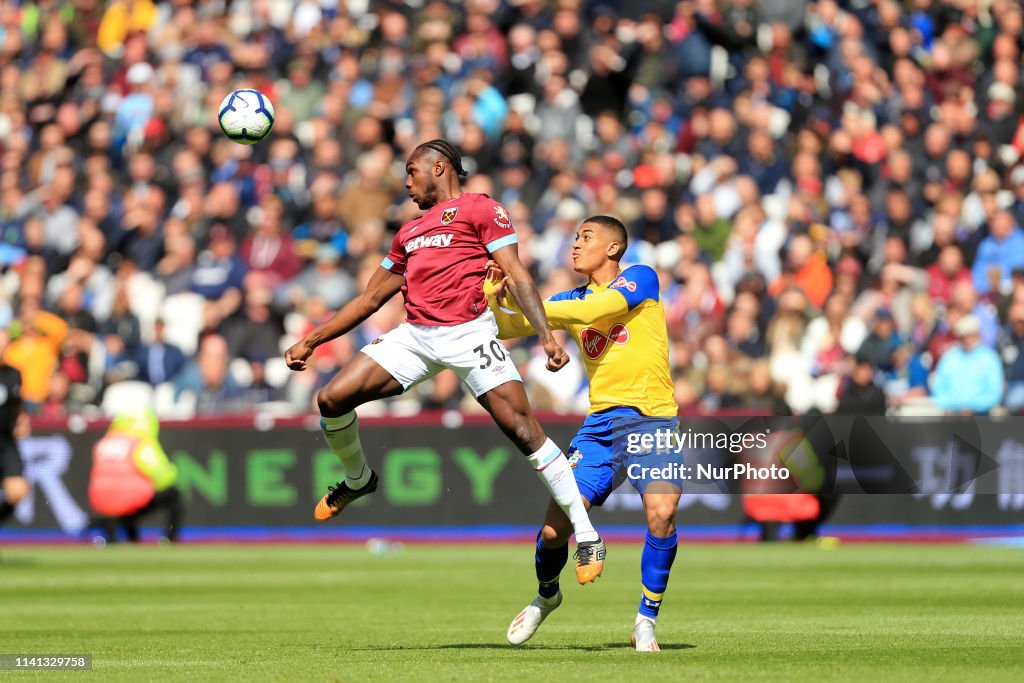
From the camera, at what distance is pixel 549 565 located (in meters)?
10.9

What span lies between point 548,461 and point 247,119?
3.43m

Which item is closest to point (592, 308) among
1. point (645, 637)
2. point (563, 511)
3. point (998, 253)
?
point (563, 511)

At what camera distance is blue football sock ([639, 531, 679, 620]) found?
10.6 metres

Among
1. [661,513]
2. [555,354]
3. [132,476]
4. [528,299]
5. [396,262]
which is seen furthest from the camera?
[132,476]

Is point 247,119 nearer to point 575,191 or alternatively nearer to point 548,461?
point 548,461

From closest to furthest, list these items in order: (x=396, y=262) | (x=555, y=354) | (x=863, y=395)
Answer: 1. (x=555, y=354)
2. (x=396, y=262)
3. (x=863, y=395)

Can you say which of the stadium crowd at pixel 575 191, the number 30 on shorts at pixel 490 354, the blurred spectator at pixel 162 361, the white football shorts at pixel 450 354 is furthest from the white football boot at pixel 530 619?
the blurred spectator at pixel 162 361

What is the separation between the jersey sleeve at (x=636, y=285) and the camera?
10.6 meters

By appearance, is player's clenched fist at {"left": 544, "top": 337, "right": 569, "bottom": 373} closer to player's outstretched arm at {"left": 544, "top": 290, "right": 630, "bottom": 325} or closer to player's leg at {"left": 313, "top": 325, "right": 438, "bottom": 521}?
player's outstretched arm at {"left": 544, "top": 290, "right": 630, "bottom": 325}

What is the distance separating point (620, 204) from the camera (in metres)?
23.4

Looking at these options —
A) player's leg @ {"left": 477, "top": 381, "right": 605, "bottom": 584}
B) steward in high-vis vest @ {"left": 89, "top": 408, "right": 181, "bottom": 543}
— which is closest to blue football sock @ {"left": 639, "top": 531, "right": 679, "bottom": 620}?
player's leg @ {"left": 477, "top": 381, "right": 605, "bottom": 584}

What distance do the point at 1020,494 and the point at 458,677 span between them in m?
12.4

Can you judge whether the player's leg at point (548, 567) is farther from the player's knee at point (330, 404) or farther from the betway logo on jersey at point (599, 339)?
the player's knee at point (330, 404)

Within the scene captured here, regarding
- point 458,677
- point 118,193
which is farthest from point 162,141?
point 458,677
